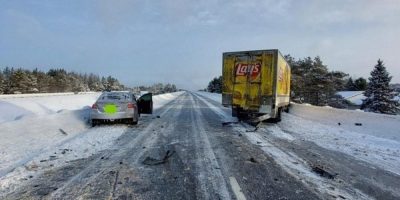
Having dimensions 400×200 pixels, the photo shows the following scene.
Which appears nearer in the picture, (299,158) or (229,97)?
(299,158)

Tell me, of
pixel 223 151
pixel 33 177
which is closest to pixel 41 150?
pixel 33 177

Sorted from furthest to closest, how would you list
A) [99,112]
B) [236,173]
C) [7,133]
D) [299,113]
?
[299,113]
[99,112]
[7,133]
[236,173]

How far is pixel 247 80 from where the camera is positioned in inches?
628

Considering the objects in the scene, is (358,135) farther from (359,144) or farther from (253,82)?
(253,82)

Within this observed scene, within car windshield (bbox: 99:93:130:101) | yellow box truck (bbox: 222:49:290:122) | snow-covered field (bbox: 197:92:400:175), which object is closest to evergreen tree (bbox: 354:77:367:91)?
snow-covered field (bbox: 197:92:400:175)

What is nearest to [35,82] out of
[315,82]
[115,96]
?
[315,82]

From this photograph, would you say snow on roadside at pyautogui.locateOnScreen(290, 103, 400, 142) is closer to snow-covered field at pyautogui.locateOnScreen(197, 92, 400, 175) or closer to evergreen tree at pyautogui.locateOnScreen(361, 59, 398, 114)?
snow-covered field at pyautogui.locateOnScreen(197, 92, 400, 175)

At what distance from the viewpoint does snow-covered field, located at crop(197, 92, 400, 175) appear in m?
9.27

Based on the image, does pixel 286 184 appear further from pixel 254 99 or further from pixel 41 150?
pixel 254 99

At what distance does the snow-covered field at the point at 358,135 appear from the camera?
9.27 meters

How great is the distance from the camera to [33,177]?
255 inches

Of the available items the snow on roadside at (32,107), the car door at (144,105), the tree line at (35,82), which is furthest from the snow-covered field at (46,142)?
the tree line at (35,82)

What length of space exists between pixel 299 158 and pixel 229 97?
332 inches

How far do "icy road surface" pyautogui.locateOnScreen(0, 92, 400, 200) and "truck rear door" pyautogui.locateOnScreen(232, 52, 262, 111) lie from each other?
4130mm
